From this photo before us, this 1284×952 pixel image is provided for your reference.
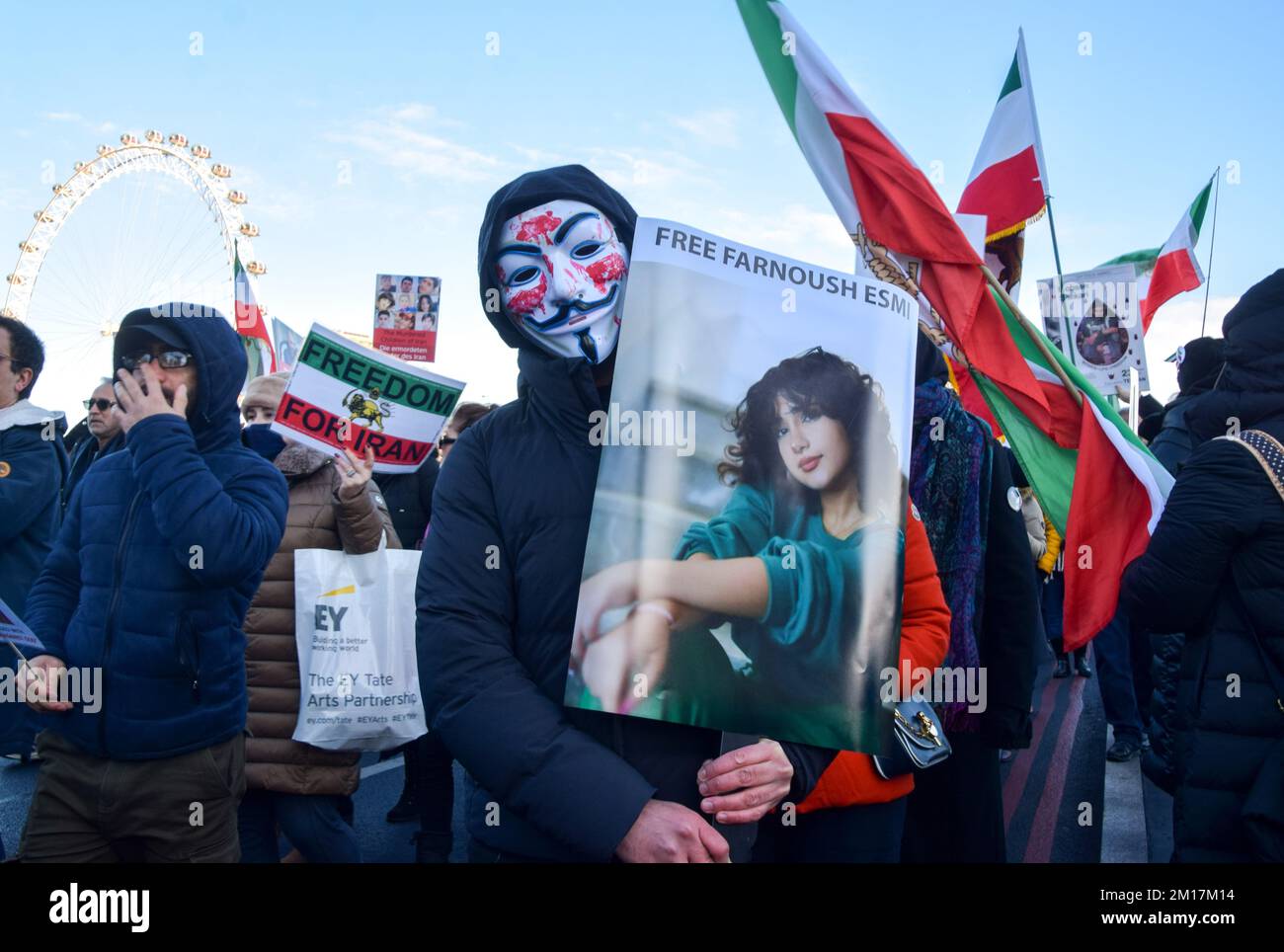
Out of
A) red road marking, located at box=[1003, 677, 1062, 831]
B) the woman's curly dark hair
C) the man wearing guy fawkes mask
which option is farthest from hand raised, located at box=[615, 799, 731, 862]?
red road marking, located at box=[1003, 677, 1062, 831]

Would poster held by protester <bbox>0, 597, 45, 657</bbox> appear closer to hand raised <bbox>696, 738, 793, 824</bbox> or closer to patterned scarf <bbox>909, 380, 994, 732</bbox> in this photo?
hand raised <bbox>696, 738, 793, 824</bbox>

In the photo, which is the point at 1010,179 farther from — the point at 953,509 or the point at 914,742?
the point at 914,742

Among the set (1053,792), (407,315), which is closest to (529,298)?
(1053,792)

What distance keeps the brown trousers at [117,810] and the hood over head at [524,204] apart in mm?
1529

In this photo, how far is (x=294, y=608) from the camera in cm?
364

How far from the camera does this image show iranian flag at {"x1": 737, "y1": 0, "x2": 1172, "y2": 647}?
2635 millimetres

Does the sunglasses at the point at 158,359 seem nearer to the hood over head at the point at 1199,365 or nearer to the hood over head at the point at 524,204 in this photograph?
the hood over head at the point at 524,204

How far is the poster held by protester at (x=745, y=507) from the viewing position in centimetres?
142

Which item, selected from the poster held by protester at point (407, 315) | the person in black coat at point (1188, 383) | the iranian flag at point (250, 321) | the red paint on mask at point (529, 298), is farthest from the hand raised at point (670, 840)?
the iranian flag at point (250, 321)

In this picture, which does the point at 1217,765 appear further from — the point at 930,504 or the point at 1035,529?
the point at 1035,529
